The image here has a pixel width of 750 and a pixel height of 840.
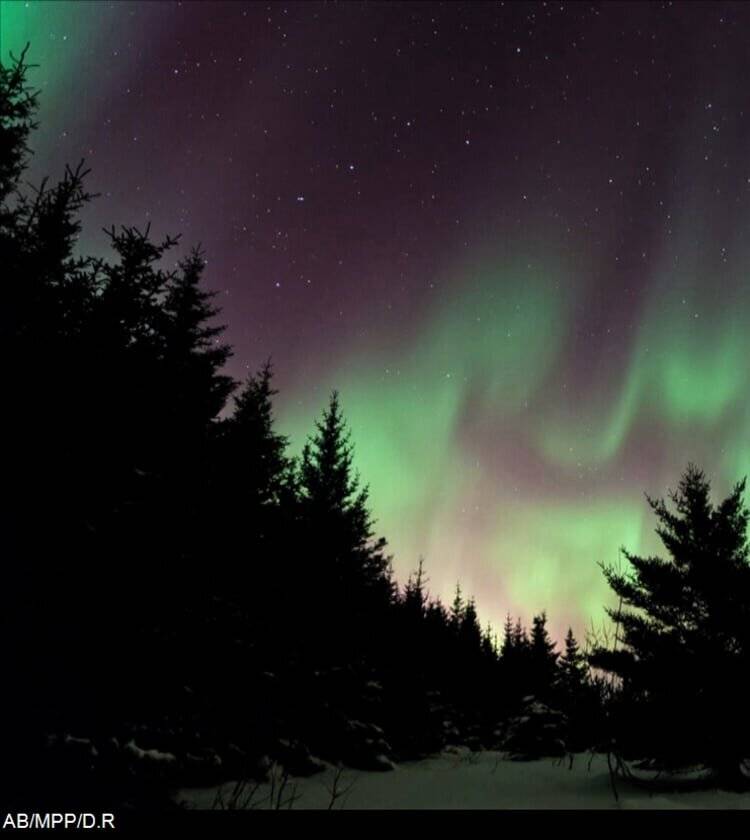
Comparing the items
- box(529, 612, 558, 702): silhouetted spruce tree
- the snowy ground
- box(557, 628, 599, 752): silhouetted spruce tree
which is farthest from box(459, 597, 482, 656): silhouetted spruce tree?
the snowy ground

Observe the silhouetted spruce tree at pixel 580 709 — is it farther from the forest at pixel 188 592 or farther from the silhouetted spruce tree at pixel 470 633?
the silhouetted spruce tree at pixel 470 633

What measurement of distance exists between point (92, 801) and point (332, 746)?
1031 centimetres

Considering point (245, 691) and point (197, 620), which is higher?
point (197, 620)

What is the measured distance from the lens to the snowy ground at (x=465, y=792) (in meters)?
8.57

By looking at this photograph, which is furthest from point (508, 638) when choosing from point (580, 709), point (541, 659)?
point (580, 709)

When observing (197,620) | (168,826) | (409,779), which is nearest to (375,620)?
(409,779)

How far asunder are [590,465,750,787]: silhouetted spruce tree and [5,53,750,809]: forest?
4 cm

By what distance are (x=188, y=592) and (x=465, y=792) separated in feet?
23.2

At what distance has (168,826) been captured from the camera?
13.6 ft

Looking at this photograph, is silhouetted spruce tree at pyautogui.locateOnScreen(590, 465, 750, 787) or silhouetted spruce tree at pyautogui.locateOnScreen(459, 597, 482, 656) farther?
silhouetted spruce tree at pyautogui.locateOnScreen(459, 597, 482, 656)

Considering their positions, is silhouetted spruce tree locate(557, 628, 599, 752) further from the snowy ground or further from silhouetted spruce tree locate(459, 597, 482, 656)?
silhouetted spruce tree locate(459, 597, 482, 656)

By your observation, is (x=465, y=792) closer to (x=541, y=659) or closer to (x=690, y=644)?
(x=690, y=644)

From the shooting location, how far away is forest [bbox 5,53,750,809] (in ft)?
22.5

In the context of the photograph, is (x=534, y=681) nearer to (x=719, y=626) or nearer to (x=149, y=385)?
(x=719, y=626)
